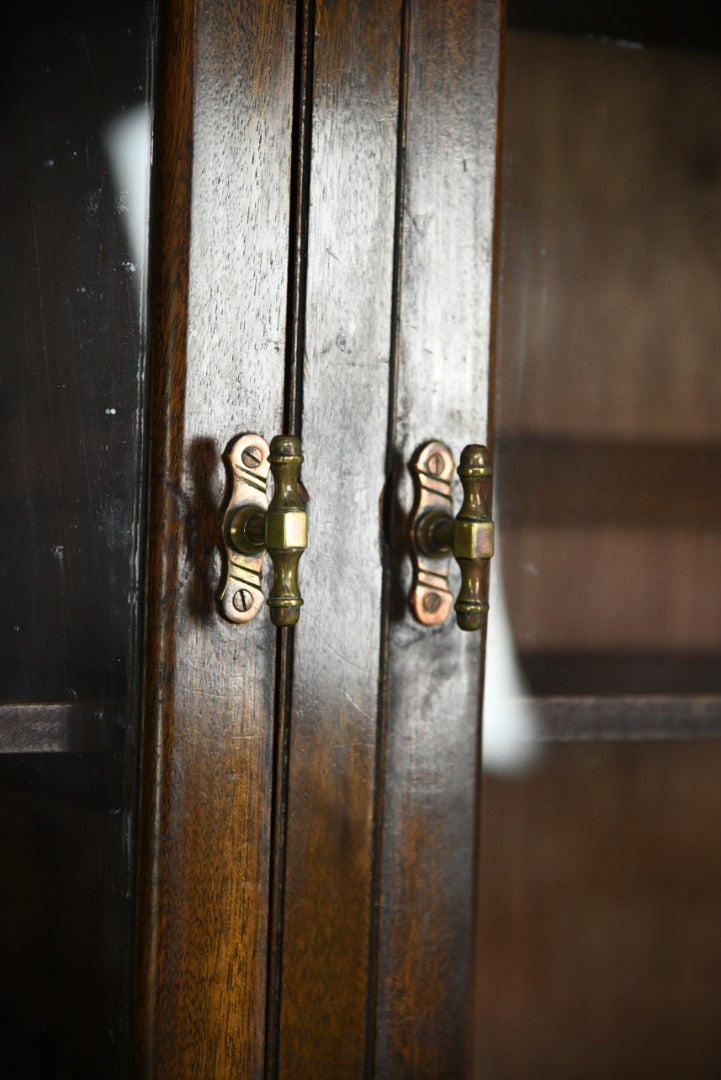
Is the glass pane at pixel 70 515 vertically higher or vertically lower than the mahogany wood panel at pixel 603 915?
higher

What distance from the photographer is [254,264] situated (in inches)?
19.5

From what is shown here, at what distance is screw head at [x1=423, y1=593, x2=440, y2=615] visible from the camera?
1.72 feet

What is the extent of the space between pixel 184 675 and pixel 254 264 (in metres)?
0.19

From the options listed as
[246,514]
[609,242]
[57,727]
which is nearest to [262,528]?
[246,514]

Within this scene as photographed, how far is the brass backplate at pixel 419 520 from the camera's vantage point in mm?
522

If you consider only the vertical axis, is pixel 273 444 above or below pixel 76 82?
below

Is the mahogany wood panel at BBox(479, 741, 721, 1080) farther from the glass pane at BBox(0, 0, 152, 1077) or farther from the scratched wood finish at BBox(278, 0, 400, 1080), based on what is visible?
the glass pane at BBox(0, 0, 152, 1077)

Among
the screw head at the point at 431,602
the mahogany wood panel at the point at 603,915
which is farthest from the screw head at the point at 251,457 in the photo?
the mahogany wood panel at the point at 603,915

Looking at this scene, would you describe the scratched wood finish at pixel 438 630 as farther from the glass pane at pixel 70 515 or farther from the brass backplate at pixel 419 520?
the glass pane at pixel 70 515

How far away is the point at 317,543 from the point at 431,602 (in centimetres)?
6

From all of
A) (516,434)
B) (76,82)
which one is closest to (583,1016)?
(516,434)

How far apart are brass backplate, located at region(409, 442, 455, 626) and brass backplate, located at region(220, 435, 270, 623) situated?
3.0 inches

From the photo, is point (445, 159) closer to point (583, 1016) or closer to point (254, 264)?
point (254, 264)

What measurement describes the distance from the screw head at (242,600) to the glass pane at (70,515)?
5cm
